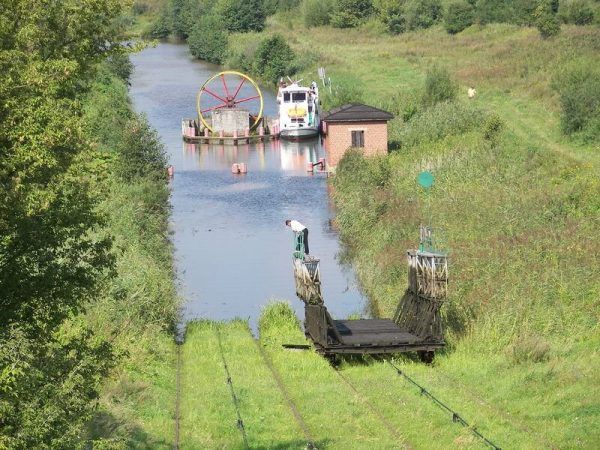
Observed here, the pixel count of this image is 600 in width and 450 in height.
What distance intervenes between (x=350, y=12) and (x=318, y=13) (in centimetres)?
444

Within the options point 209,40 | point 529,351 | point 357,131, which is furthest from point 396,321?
point 209,40

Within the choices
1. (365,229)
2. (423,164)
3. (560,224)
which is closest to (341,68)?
(423,164)

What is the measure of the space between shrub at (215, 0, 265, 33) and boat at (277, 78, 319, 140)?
5061 centimetres

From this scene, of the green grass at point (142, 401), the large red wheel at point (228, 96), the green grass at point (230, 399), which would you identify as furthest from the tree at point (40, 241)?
the large red wheel at point (228, 96)

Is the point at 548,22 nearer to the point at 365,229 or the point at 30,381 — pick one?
the point at 365,229

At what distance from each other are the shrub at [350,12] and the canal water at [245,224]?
1633 inches

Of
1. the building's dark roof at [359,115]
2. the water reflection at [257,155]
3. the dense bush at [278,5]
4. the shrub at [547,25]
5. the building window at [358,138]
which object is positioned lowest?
the water reflection at [257,155]

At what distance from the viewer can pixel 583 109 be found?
43406 mm

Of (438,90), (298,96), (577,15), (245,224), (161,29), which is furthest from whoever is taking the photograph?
(161,29)

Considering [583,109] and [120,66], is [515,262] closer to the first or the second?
[583,109]

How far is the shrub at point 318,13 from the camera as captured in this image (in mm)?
114188

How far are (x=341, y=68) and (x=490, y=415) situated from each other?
64514 mm

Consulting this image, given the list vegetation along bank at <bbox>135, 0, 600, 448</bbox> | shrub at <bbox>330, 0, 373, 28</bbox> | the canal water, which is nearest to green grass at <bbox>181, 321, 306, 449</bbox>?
vegetation along bank at <bbox>135, 0, 600, 448</bbox>

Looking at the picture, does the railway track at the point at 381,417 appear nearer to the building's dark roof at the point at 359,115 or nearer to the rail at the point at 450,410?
the rail at the point at 450,410
